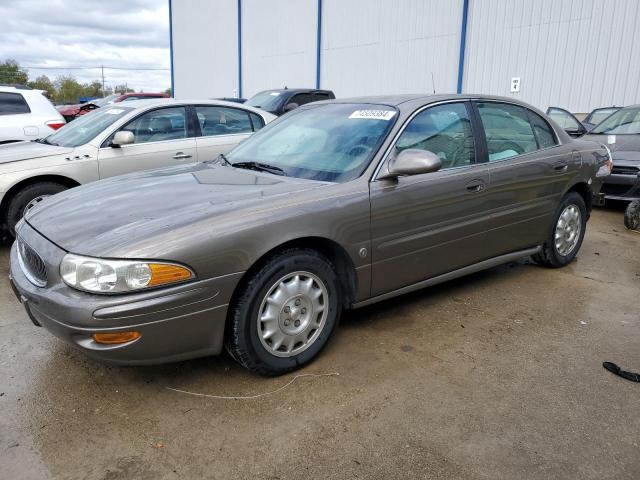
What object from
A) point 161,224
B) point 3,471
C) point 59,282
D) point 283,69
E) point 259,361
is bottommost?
point 3,471

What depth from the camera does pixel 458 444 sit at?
2457 millimetres

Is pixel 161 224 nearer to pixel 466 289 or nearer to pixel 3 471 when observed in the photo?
pixel 3 471

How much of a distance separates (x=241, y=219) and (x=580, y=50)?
12227 mm

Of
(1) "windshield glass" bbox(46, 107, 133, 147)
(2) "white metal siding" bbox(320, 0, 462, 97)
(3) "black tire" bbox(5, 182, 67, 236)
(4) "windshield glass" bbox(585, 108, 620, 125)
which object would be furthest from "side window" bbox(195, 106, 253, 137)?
(2) "white metal siding" bbox(320, 0, 462, 97)

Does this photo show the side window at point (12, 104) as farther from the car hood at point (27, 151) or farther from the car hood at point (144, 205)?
the car hood at point (144, 205)

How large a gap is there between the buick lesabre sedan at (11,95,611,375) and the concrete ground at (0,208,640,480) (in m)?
0.31

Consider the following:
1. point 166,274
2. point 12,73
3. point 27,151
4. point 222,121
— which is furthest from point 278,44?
point 12,73

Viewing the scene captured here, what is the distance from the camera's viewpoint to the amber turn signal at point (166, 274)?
247 cm

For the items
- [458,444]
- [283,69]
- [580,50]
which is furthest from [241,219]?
[283,69]

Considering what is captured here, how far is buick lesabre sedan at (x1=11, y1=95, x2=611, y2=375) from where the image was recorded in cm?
251

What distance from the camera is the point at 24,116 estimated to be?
8.24m

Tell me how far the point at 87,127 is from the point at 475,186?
451 cm

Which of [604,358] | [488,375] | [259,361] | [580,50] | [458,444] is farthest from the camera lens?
[580,50]

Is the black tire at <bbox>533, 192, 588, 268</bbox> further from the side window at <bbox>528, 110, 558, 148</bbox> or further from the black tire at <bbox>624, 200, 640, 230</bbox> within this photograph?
the black tire at <bbox>624, 200, 640, 230</bbox>
